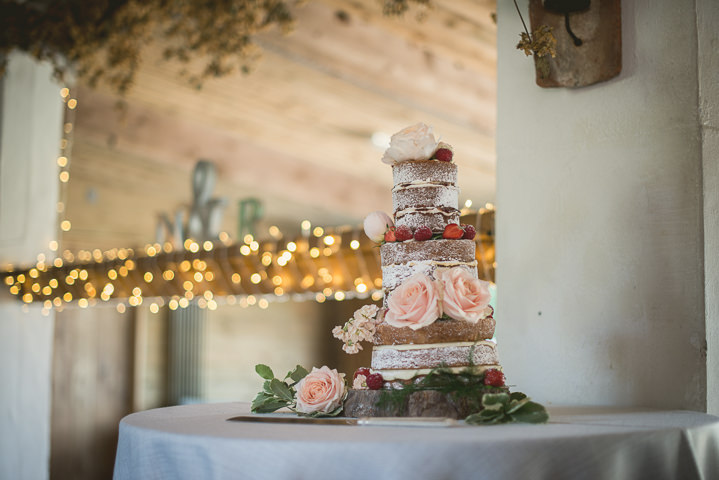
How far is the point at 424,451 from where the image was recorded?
102cm

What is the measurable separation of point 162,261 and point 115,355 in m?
4.76

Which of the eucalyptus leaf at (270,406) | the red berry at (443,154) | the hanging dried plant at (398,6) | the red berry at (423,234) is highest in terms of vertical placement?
the hanging dried plant at (398,6)

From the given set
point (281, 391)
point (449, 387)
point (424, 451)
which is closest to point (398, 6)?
point (281, 391)

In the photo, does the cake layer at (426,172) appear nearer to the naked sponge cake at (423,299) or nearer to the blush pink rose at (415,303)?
the naked sponge cake at (423,299)

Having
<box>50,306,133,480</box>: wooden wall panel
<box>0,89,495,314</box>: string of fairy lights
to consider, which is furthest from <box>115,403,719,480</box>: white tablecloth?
<box>50,306,133,480</box>: wooden wall panel

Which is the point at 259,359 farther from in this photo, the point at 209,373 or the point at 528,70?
the point at 528,70

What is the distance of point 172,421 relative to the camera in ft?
4.42

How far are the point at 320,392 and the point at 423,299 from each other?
0.29 meters

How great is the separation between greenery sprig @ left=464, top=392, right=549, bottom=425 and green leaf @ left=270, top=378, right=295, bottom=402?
17.4 inches

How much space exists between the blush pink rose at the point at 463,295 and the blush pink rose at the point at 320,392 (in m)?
0.27

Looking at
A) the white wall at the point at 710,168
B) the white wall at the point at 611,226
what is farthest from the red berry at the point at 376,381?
the white wall at the point at 710,168

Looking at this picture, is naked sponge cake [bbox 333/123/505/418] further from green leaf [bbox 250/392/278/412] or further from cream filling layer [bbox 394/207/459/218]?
green leaf [bbox 250/392/278/412]

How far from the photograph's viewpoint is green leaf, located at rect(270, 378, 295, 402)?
1546mm

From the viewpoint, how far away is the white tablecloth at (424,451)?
3.37ft
